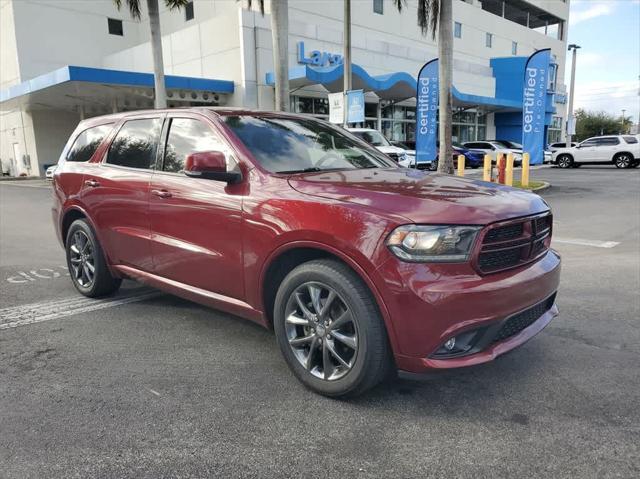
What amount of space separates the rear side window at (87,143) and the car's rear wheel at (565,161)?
93.7 feet

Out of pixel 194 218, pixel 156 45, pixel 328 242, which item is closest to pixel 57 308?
pixel 194 218

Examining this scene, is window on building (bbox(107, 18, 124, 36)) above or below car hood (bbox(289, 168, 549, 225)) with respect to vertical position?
above

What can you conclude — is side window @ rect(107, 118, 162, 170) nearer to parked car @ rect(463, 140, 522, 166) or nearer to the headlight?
the headlight

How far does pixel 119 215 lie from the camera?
4598 mm

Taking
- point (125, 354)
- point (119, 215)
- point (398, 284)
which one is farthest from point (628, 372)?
point (119, 215)

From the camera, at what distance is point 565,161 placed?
28.8 m

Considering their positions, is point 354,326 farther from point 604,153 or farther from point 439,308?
point 604,153

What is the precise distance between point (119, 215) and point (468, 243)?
3.16 meters

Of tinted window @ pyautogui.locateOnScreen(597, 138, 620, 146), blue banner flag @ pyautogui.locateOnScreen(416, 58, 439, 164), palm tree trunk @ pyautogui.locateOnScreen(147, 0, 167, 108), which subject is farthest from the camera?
tinted window @ pyautogui.locateOnScreen(597, 138, 620, 146)

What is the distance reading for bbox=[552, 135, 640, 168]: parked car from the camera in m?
26.6

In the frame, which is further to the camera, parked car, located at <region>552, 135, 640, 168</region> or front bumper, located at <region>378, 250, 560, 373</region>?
parked car, located at <region>552, 135, 640, 168</region>

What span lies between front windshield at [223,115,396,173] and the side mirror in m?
0.26

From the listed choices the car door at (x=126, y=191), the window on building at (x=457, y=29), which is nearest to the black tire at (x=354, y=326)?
the car door at (x=126, y=191)

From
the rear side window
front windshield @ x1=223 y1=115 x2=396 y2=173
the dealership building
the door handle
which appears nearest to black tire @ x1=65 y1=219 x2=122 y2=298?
the rear side window
